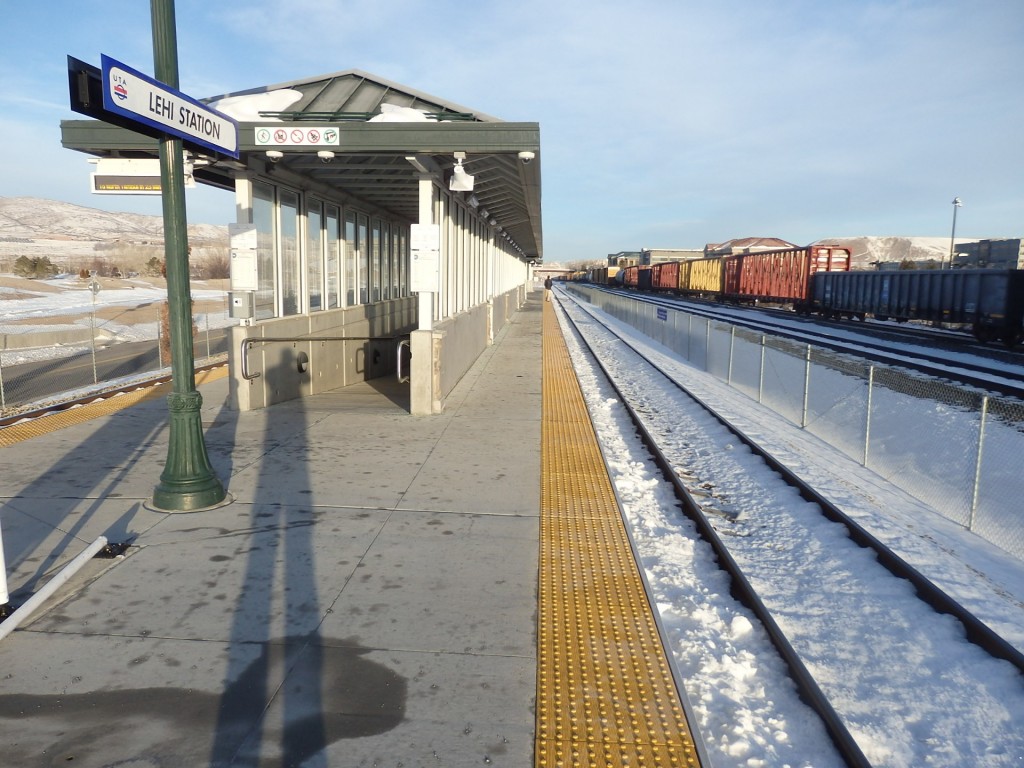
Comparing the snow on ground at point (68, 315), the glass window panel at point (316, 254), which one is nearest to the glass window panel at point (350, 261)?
the glass window panel at point (316, 254)

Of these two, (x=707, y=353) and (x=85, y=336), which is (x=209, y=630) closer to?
(x=707, y=353)

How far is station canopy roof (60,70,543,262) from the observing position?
932 centimetres

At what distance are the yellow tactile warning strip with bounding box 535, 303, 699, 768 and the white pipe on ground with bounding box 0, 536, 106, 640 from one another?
2963 millimetres

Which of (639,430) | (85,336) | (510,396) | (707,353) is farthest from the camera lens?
(85,336)

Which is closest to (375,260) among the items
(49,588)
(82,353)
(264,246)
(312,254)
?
(312,254)

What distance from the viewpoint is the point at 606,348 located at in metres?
25.2

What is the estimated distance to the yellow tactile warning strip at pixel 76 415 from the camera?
29.8 ft

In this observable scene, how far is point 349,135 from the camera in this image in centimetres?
935

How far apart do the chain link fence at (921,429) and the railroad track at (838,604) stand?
157cm

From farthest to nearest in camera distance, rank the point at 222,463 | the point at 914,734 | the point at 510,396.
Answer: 1. the point at 510,396
2. the point at 222,463
3. the point at 914,734

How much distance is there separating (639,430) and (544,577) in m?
6.25

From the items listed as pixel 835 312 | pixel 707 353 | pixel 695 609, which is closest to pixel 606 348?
pixel 707 353

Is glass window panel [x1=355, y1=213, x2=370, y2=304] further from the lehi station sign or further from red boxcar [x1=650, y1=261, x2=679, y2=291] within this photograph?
red boxcar [x1=650, y1=261, x2=679, y2=291]

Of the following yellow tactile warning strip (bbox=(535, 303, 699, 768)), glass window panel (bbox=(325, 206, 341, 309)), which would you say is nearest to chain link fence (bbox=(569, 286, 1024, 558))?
yellow tactile warning strip (bbox=(535, 303, 699, 768))
